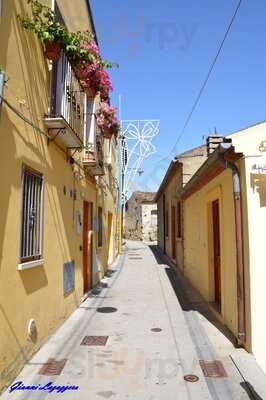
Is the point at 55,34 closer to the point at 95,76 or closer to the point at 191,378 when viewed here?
the point at 95,76

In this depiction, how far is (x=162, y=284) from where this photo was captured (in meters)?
10.7

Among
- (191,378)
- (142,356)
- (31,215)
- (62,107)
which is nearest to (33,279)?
(31,215)

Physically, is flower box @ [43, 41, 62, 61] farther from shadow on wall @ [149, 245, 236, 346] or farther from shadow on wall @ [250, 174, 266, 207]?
shadow on wall @ [149, 245, 236, 346]

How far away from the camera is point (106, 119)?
33.3ft

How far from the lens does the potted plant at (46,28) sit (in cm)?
477

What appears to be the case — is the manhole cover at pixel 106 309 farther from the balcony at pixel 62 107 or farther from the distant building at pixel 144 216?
the distant building at pixel 144 216

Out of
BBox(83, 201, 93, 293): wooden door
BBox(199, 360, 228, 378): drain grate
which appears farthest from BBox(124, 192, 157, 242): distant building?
BBox(199, 360, 228, 378): drain grate

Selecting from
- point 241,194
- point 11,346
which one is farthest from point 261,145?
point 11,346

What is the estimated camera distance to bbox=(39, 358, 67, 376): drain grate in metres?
4.30

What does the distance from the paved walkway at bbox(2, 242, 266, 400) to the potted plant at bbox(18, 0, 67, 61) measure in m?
4.32

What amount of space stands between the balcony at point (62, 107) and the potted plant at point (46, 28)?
0.44 metres

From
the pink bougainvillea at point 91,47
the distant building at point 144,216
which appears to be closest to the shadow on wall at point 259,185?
the pink bougainvillea at point 91,47

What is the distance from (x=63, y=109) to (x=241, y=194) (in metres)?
3.11

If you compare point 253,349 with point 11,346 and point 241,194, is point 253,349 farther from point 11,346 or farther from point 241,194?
point 11,346
